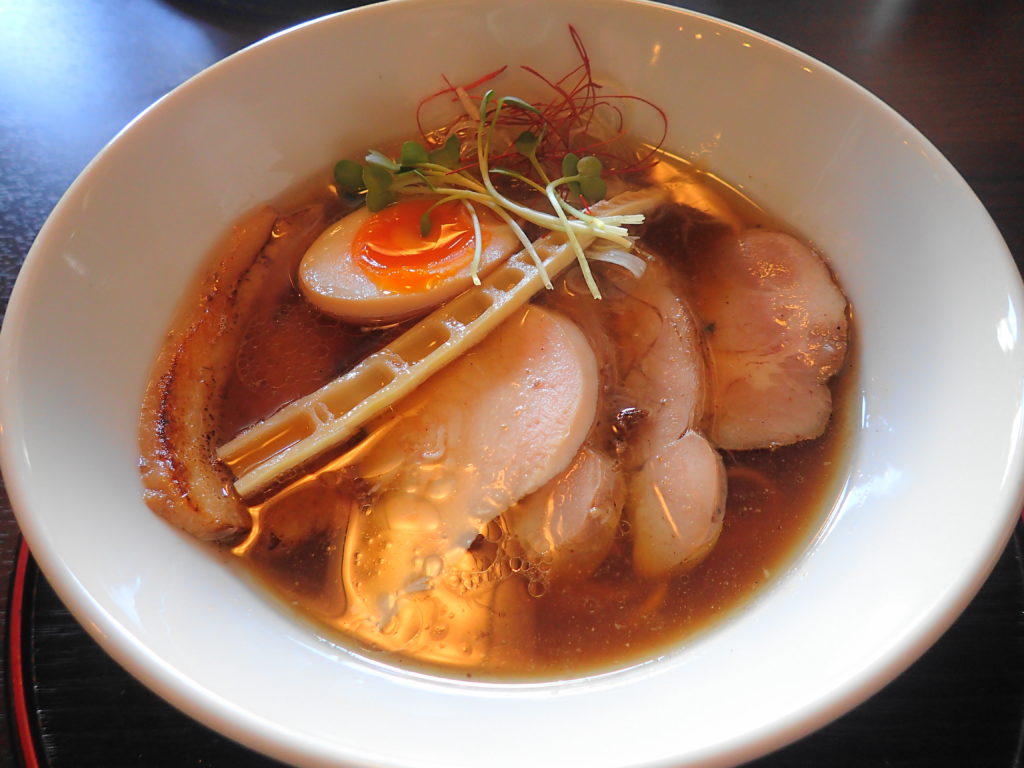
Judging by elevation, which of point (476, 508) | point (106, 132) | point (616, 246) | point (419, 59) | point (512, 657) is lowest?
point (512, 657)

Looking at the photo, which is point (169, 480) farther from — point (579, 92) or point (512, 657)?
point (579, 92)

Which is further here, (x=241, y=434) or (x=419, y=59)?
(x=419, y=59)

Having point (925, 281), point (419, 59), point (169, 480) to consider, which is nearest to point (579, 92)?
point (419, 59)

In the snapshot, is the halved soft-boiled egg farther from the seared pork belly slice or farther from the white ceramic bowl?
the white ceramic bowl

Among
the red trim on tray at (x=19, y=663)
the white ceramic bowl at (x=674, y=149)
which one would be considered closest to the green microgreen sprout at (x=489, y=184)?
the white ceramic bowl at (x=674, y=149)

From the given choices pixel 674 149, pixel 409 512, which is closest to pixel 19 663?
pixel 409 512

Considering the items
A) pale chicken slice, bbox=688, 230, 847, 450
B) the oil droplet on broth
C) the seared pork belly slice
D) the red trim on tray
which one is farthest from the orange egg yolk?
the red trim on tray

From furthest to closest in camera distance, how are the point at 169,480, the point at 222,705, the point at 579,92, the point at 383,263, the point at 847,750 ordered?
the point at 579,92 < the point at 383,263 < the point at 169,480 < the point at 847,750 < the point at 222,705
